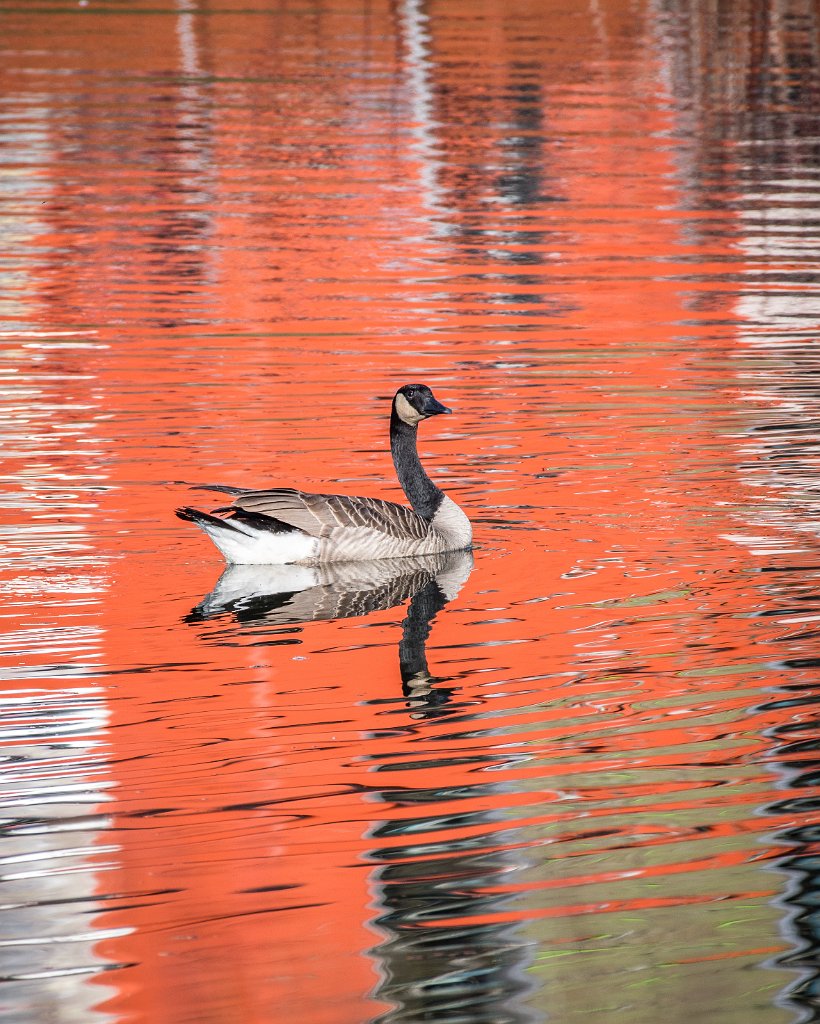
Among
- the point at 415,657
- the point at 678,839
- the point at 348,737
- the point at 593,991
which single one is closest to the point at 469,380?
the point at 415,657

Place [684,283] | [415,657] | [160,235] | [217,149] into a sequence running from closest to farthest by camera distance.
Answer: [415,657] < [684,283] < [160,235] < [217,149]

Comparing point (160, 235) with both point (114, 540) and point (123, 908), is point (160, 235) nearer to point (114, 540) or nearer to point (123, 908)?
point (114, 540)

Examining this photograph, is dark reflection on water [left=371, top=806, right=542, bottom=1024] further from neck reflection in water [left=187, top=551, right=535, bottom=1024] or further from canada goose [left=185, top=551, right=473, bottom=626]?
canada goose [left=185, top=551, right=473, bottom=626]

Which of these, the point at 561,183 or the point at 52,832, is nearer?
the point at 52,832

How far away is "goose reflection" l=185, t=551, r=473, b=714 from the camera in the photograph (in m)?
10.3

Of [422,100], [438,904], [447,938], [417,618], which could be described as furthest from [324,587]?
[422,100]

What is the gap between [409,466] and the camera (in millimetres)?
12438

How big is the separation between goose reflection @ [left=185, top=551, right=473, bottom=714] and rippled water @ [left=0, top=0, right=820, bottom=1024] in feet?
Answer: 0.14

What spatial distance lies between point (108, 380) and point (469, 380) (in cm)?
304

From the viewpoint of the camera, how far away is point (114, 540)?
11.4 meters

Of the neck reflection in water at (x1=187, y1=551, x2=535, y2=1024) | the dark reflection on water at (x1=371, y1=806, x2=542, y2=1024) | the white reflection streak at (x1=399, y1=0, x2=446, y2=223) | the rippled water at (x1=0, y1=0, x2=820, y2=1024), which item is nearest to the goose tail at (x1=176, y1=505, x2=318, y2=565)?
the rippled water at (x1=0, y1=0, x2=820, y2=1024)

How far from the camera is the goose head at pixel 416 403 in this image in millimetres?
12273

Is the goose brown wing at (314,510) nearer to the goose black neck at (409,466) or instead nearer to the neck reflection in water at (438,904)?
the goose black neck at (409,466)

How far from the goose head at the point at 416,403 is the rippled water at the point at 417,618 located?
0.77m
